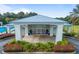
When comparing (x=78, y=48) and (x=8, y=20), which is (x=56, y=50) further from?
(x=8, y=20)

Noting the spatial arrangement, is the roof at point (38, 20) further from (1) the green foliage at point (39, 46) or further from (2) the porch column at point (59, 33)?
(1) the green foliage at point (39, 46)

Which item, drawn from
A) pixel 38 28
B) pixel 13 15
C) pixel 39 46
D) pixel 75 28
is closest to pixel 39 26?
pixel 38 28

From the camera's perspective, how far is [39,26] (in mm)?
2859

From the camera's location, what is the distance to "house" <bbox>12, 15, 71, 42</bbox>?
2.84m

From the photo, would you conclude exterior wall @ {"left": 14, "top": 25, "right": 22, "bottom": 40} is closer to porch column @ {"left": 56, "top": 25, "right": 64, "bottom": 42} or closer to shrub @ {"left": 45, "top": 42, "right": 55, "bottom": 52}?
shrub @ {"left": 45, "top": 42, "right": 55, "bottom": 52}

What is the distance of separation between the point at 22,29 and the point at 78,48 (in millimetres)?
841

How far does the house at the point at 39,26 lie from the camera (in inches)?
112

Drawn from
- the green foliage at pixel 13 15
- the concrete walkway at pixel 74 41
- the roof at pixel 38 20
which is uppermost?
the green foliage at pixel 13 15

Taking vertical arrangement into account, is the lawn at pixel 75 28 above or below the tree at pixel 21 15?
below

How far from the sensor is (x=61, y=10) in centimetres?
287

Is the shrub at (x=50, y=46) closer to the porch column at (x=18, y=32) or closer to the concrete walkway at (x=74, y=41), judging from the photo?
the concrete walkway at (x=74, y=41)

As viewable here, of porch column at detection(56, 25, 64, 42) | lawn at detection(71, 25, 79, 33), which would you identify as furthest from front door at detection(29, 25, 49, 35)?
lawn at detection(71, 25, 79, 33)

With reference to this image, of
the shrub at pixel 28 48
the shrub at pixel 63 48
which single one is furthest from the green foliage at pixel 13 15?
the shrub at pixel 63 48

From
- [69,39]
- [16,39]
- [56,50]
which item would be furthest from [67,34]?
[16,39]
